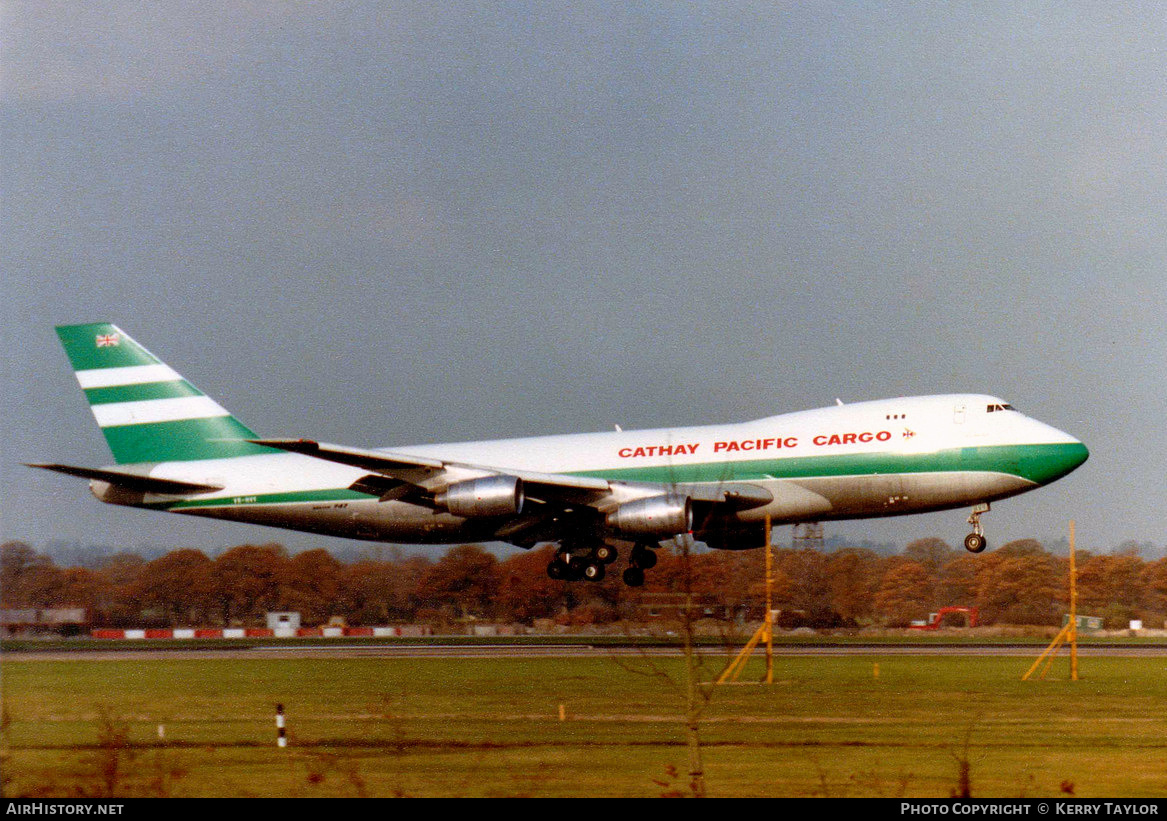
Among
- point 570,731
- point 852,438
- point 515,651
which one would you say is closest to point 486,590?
point 515,651

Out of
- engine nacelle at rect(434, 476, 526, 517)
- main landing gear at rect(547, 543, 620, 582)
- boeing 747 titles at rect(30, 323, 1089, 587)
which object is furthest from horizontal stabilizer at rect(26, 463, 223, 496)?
main landing gear at rect(547, 543, 620, 582)

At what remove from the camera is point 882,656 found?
46.2 meters

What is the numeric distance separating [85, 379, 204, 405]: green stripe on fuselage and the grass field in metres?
13.9

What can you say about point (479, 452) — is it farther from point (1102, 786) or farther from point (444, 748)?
point (1102, 786)

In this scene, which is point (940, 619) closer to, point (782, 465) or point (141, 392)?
point (782, 465)

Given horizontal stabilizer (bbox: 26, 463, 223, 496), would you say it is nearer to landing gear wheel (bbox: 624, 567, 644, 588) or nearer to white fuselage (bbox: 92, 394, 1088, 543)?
white fuselage (bbox: 92, 394, 1088, 543)

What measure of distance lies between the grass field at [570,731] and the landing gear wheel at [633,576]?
12.6ft

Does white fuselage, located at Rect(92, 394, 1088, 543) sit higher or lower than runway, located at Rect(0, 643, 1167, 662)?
higher

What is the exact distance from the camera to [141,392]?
5228 cm

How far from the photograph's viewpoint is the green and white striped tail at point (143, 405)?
51062 mm

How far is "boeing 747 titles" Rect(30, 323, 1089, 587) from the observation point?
40.7 meters

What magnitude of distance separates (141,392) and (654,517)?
2315 cm
